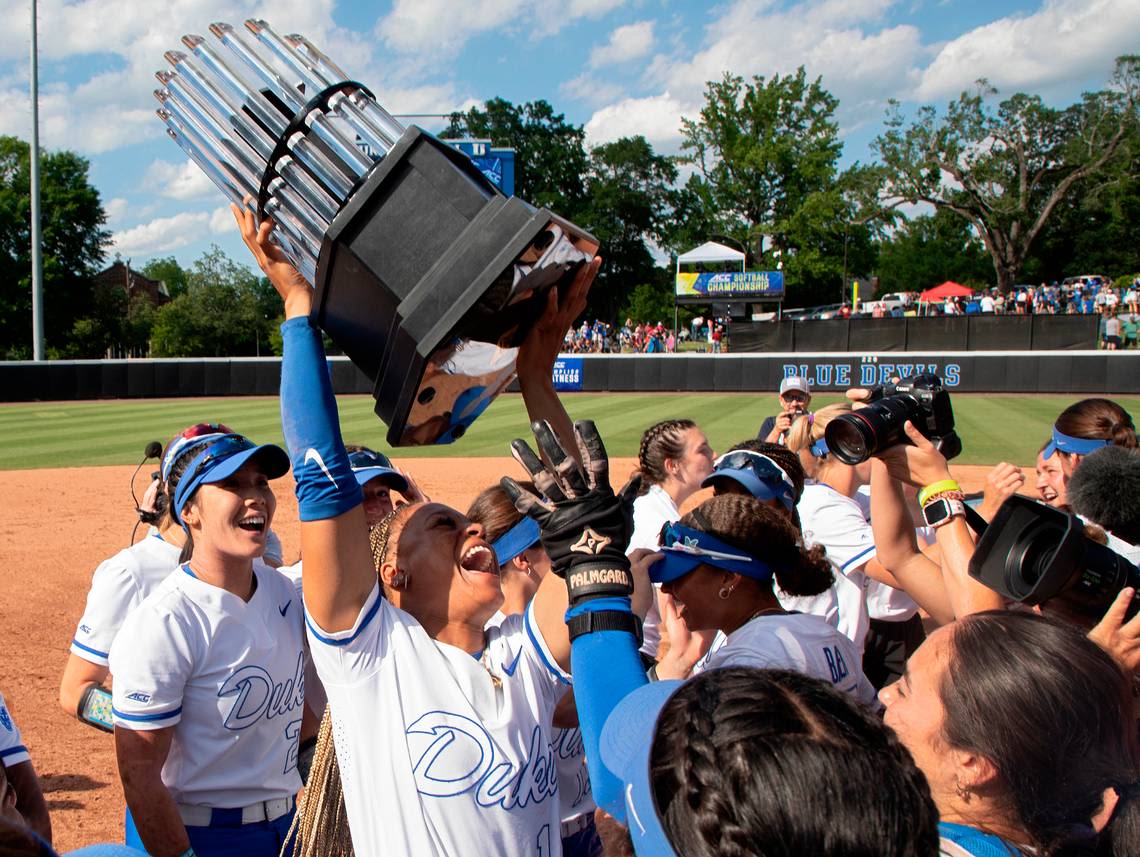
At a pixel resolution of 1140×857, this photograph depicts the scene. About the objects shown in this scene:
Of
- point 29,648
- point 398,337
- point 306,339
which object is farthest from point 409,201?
point 29,648

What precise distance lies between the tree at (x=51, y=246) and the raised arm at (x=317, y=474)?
57.6 m

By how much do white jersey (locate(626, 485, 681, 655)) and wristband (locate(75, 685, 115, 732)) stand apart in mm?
→ 1965

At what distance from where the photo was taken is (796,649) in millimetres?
2098

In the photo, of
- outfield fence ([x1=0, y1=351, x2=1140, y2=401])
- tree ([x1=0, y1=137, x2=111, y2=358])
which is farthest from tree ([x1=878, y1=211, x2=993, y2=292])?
tree ([x1=0, y1=137, x2=111, y2=358])

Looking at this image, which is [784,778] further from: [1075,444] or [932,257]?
[932,257]

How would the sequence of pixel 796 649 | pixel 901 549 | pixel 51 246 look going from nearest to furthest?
1. pixel 796 649
2. pixel 901 549
3. pixel 51 246

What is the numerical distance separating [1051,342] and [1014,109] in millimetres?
30248

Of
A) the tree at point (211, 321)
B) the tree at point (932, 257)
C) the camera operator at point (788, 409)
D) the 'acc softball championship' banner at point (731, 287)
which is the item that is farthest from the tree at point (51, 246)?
the tree at point (932, 257)

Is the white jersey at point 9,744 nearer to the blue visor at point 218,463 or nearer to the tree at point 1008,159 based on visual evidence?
the blue visor at point 218,463

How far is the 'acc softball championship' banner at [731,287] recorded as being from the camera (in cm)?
4688

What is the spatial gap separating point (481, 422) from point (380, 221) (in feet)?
59.7

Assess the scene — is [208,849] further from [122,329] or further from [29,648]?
[122,329]

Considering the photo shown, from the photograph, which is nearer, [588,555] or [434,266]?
[434,266]

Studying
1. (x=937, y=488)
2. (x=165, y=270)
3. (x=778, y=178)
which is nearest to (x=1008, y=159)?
(x=778, y=178)
